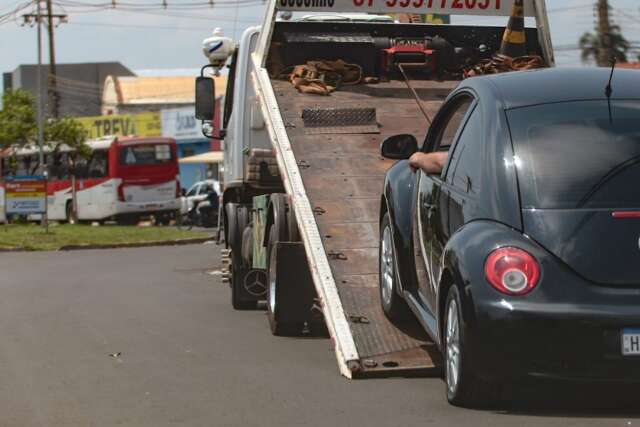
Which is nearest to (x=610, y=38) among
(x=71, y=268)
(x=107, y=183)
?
(x=71, y=268)

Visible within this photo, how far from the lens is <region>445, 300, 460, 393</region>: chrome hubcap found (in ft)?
21.5

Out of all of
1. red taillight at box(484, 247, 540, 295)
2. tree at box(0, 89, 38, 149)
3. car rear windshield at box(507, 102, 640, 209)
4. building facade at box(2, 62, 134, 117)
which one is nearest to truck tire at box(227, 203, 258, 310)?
car rear windshield at box(507, 102, 640, 209)

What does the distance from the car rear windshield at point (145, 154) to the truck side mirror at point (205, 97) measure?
32055mm

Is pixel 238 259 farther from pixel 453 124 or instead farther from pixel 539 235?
pixel 539 235

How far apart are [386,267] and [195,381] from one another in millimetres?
1481

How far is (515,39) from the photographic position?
12.8 meters

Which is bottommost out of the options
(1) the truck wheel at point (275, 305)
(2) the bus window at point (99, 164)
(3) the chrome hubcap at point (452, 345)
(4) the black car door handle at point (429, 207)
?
(2) the bus window at point (99, 164)

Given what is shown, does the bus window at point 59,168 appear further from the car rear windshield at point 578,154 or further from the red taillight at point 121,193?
the car rear windshield at point 578,154

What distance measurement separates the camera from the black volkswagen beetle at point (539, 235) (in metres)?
6.09

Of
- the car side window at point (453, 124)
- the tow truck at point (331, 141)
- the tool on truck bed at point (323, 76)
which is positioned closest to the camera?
the car side window at point (453, 124)

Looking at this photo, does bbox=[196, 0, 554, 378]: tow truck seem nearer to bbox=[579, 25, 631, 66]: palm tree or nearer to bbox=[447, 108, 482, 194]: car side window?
bbox=[447, 108, 482, 194]: car side window

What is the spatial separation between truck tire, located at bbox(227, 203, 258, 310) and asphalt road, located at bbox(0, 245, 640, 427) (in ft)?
0.73

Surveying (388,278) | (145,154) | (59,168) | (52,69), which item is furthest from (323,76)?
(52,69)

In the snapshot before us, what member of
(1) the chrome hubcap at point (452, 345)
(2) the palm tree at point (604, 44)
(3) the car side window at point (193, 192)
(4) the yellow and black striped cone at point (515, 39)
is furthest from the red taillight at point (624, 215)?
(3) the car side window at point (193, 192)
